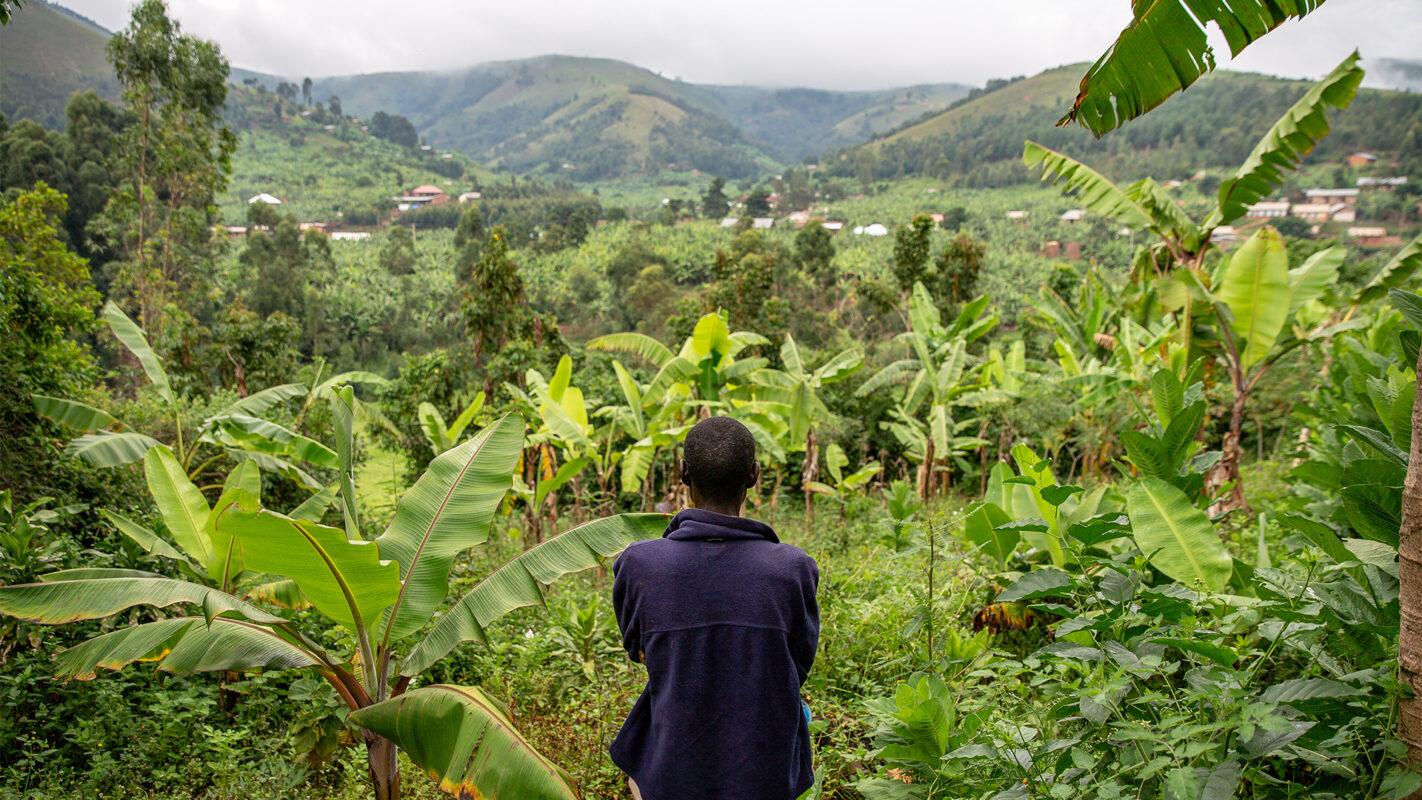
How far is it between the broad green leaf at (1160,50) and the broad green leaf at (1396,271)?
4.64 meters

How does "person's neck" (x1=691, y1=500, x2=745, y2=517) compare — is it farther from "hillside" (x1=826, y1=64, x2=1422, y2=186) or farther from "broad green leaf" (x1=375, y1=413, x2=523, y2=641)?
"hillside" (x1=826, y1=64, x2=1422, y2=186)

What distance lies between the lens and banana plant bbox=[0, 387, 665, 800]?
2.03 metres

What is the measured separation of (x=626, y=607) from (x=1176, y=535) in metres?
1.81

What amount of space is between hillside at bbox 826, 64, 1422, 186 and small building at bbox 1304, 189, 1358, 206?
17.4 feet

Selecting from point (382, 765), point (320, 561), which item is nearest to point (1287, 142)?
point (320, 561)

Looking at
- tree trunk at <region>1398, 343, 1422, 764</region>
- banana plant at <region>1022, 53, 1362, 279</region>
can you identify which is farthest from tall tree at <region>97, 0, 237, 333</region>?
tree trunk at <region>1398, 343, 1422, 764</region>

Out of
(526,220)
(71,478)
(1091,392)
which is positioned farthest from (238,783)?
(526,220)

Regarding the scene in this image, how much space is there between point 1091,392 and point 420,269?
39.5 metres

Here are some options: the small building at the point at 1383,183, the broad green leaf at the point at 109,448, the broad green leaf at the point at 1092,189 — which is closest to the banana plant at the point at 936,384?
the broad green leaf at the point at 1092,189

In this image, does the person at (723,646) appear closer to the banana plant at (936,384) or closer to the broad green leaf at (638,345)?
the broad green leaf at (638,345)

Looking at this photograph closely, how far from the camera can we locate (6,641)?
3.27 m

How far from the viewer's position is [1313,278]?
221 inches

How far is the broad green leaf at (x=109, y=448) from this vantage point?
3883 mm

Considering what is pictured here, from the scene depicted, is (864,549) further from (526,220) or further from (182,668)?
(526,220)
